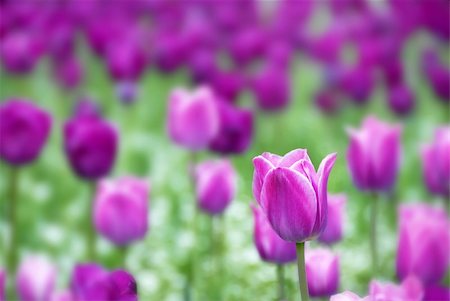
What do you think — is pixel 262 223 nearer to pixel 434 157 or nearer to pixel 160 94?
pixel 434 157

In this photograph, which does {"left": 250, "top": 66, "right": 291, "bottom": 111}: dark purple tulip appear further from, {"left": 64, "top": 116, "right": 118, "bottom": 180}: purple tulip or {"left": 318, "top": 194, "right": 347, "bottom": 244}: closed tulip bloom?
{"left": 318, "top": 194, "right": 347, "bottom": 244}: closed tulip bloom

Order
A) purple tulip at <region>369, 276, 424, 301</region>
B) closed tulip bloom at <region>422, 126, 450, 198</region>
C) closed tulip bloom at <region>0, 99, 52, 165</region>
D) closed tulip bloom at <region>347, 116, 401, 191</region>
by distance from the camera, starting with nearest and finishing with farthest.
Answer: purple tulip at <region>369, 276, 424, 301</region> → closed tulip bloom at <region>347, 116, 401, 191</region> → closed tulip bloom at <region>422, 126, 450, 198</region> → closed tulip bloom at <region>0, 99, 52, 165</region>

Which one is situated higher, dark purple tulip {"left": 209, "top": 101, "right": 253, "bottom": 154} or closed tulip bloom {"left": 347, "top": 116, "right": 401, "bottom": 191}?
dark purple tulip {"left": 209, "top": 101, "right": 253, "bottom": 154}

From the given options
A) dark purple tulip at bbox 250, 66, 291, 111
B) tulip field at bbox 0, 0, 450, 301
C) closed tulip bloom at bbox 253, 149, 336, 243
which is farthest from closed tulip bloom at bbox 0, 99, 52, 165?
dark purple tulip at bbox 250, 66, 291, 111

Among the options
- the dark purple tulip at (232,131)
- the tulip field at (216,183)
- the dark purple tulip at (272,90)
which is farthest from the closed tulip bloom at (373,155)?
the dark purple tulip at (272,90)

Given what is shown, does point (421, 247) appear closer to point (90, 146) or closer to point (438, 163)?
point (438, 163)

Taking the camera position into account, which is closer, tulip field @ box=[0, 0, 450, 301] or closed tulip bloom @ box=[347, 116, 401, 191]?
tulip field @ box=[0, 0, 450, 301]
